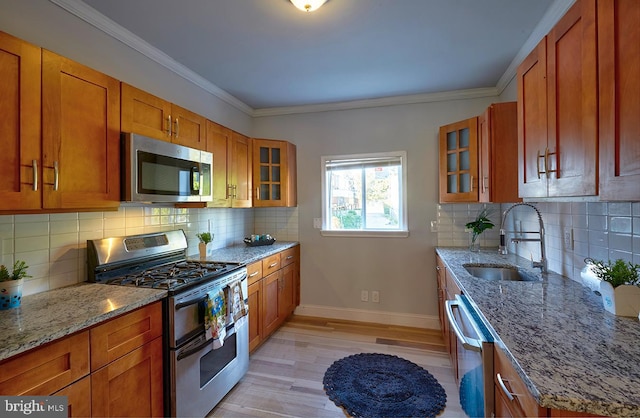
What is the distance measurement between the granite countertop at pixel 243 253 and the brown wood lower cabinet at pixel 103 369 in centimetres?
92

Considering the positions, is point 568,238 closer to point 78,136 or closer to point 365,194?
point 365,194

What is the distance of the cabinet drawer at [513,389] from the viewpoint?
79 centimetres

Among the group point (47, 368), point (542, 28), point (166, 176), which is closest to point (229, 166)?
point (166, 176)

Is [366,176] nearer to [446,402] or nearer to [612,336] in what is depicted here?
[446,402]

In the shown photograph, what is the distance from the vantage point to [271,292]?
2854 mm

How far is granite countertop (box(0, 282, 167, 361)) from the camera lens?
1030 mm

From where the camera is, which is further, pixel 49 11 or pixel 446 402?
pixel 446 402

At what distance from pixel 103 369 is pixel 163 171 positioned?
1.16m

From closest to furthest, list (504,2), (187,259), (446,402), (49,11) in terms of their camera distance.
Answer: (49,11), (504,2), (446,402), (187,259)

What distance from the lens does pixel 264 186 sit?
3311 mm

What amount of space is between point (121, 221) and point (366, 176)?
249cm

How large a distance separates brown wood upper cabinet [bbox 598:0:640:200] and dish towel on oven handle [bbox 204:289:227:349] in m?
1.97

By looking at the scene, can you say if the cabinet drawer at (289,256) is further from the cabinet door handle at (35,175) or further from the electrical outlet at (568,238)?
the electrical outlet at (568,238)

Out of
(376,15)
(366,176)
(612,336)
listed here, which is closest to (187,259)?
(366,176)
